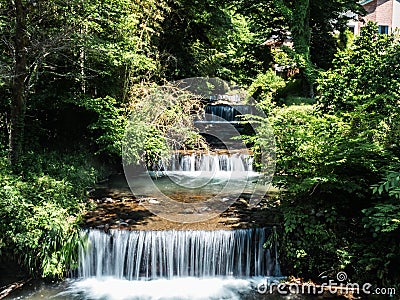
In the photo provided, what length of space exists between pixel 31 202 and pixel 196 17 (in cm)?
889

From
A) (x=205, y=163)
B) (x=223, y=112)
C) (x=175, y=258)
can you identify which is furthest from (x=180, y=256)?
(x=223, y=112)

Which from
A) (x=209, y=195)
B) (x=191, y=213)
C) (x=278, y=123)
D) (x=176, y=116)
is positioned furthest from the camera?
(x=176, y=116)

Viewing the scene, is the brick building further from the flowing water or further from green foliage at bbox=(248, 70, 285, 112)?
the flowing water

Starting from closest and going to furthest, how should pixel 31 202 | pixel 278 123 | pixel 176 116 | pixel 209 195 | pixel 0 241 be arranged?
pixel 0 241, pixel 31 202, pixel 278 123, pixel 209 195, pixel 176 116

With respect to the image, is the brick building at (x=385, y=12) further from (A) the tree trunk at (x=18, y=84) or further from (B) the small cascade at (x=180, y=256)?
(A) the tree trunk at (x=18, y=84)

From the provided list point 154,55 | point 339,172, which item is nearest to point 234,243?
point 339,172

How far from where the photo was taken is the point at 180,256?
6691 mm

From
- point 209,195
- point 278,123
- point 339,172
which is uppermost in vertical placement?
point 278,123

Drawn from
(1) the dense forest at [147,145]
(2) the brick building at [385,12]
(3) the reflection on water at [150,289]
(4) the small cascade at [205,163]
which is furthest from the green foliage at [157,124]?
(2) the brick building at [385,12]

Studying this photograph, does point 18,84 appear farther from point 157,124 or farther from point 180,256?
point 180,256

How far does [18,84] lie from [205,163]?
5.74 m

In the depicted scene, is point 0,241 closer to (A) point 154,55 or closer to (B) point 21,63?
(B) point 21,63

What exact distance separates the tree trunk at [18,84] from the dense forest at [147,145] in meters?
0.02

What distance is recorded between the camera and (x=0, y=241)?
5.82 meters
